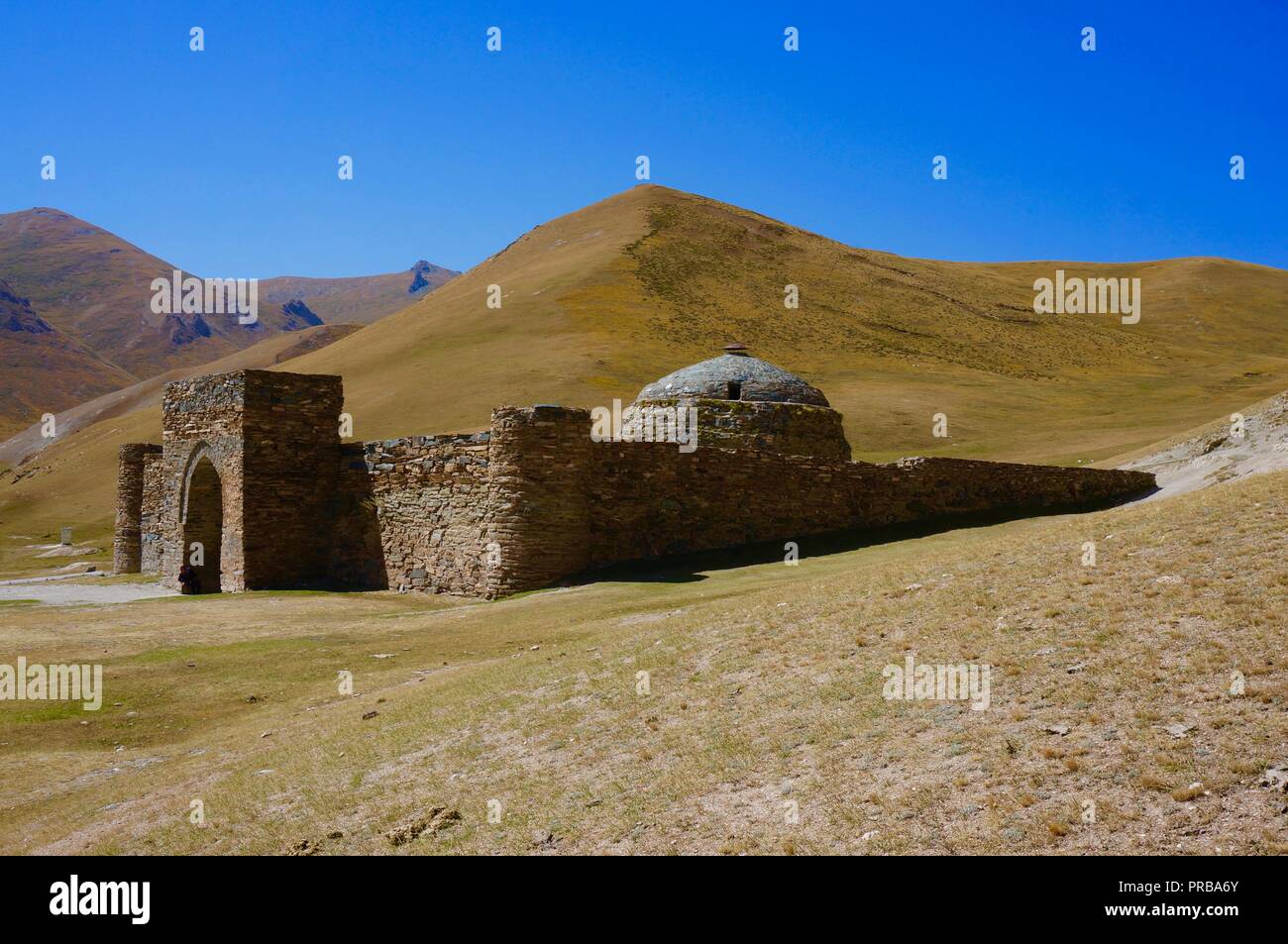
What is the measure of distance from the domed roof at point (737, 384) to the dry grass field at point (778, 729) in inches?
551

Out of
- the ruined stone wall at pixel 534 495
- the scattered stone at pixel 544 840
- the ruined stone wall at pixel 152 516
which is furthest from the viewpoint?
the ruined stone wall at pixel 152 516

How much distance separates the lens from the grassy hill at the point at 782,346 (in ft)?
192

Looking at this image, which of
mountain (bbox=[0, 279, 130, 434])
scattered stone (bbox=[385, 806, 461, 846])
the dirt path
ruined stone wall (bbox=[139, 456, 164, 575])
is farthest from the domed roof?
mountain (bbox=[0, 279, 130, 434])

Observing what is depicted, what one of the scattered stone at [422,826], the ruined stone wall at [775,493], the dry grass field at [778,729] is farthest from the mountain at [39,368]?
the scattered stone at [422,826]

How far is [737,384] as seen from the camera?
2616 centimetres

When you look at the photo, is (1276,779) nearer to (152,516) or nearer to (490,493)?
(490,493)

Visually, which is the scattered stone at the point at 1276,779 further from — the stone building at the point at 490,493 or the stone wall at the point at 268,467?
the stone wall at the point at 268,467

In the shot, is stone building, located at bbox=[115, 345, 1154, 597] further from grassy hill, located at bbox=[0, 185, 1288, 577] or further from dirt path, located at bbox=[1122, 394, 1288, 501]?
grassy hill, located at bbox=[0, 185, 1288, 577]

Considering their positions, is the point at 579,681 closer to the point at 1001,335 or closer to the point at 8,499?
the point at 8,499

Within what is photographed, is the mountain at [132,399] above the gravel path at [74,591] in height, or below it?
above

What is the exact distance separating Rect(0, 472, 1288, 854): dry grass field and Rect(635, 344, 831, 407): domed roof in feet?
45.9

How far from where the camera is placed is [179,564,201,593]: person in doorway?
2130 centimetres

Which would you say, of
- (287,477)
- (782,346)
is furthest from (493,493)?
(782,346)
